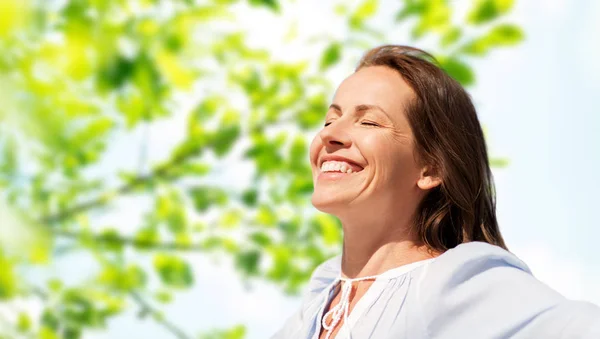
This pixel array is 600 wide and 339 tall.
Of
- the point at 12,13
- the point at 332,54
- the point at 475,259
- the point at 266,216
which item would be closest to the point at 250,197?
the point at 266,216

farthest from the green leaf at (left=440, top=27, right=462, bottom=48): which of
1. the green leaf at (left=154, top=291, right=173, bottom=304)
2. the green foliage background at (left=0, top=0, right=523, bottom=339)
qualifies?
the green leaf at (left=154, top=291, right=173, bottom=304)

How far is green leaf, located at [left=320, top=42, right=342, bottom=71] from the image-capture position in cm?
178

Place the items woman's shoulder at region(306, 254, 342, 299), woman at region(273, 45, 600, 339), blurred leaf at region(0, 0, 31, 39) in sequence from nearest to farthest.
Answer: blurred leaf at region(0, 0, 31, 39) → woman at region(273, 45, 600, 339) → woman's shoulder at region(306, 254, 342, 299)

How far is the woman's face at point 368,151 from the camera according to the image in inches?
41.6

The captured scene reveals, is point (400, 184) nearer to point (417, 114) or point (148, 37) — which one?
point (417, 114)

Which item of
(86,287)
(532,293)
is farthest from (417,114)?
(86,287)

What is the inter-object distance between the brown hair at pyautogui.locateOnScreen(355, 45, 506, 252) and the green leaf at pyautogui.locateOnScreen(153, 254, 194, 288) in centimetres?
112

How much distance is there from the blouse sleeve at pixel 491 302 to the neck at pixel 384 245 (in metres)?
0.12

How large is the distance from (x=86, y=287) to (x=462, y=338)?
1.49m

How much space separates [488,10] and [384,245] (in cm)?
63

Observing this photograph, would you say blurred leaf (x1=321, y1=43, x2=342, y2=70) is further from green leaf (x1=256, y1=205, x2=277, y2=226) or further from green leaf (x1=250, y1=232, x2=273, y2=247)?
green leaf (x1=256, y1=205, x2=277, y2=226)

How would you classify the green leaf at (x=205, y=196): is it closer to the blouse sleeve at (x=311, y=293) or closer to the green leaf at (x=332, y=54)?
the green leaf at (x=332, y=54)

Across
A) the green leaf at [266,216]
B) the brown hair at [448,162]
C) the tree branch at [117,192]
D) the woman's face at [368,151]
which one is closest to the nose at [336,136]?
the woman's face at [368,151]

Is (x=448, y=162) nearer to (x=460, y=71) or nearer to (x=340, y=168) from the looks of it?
(x=340, y=168)
